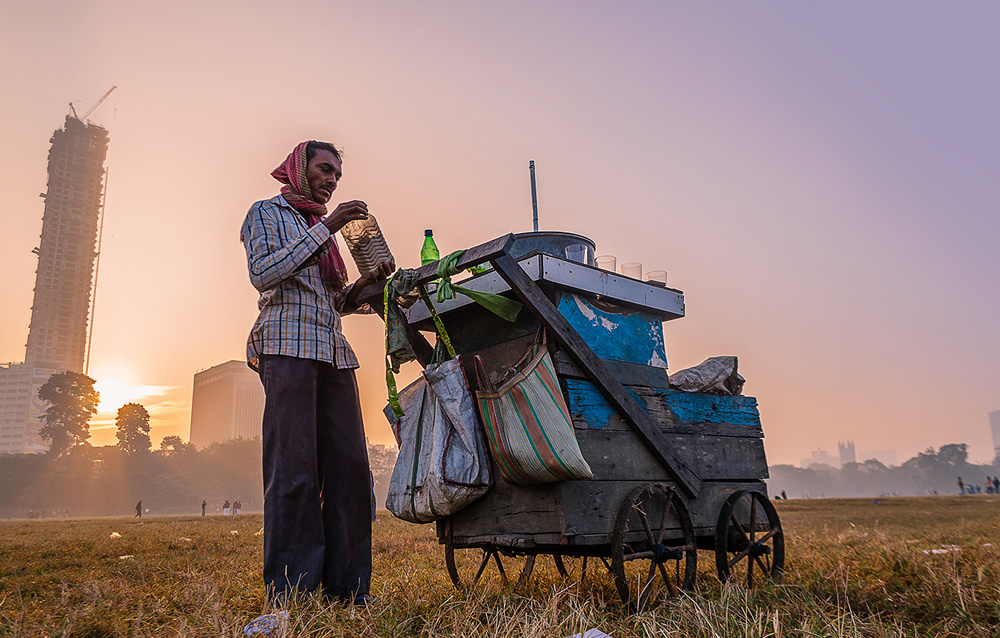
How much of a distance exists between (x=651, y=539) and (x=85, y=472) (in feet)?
319

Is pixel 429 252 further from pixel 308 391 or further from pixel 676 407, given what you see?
pixel 676 407

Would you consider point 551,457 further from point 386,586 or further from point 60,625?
point 60,625

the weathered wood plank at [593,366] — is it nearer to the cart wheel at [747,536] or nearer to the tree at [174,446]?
the cart wheel at [747,536]

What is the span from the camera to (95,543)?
9.10 m

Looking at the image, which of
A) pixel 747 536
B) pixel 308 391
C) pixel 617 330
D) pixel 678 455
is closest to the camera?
pixel 308 391

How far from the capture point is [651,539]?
3.42m

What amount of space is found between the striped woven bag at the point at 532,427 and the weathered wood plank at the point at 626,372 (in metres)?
0.12

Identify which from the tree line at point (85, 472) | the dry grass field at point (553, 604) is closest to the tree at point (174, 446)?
the tree line at point (85, 472)

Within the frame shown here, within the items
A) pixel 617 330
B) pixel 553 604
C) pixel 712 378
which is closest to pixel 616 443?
pixel 617 330

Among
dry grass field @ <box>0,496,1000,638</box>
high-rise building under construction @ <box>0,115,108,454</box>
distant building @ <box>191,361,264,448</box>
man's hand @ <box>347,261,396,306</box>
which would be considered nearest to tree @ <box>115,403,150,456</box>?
distant building @ <box>191,361,264,448</box>

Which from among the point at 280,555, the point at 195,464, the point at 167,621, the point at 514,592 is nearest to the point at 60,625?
the point at 167,621

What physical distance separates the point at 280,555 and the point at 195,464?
11022 centimetres

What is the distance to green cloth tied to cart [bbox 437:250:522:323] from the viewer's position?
329 centimetres

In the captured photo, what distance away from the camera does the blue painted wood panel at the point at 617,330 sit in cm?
368
